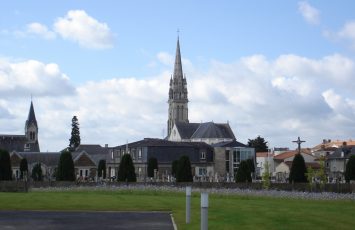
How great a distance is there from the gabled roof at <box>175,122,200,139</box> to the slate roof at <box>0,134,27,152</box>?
34569mm

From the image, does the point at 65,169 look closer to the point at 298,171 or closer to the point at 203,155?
the point at 298,171

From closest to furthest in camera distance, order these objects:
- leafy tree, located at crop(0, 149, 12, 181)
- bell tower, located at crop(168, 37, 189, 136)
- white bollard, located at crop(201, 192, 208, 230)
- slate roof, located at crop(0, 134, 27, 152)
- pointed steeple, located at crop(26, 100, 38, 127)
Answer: white bollard, located at crop(201, 192, 208, 230) → leafy tree, located at crop(0, 149, 12, 181) → slate roof, located at crop(0, 134, 27, 152) → pointed steeple, located at crop(26, 100, 38, 127) → bell tower, located at crop(168, 37, 189, 136)

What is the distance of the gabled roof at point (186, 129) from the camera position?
13788 centimetres

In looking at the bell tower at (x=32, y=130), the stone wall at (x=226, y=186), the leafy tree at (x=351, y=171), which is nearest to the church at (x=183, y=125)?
the bell tower at (x=32, y=130)

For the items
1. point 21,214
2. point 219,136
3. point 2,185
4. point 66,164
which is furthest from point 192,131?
point 21,214

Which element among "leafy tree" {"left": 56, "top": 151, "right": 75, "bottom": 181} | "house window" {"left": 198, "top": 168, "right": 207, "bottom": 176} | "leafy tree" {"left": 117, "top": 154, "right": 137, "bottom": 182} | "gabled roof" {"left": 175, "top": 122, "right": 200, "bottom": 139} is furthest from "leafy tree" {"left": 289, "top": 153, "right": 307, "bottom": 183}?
"gabled roof" {"left": 175, "top": 122, "right": 200, "bottom": 139}

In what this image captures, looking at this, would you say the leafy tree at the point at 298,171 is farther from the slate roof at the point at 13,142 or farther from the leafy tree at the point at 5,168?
Answer: the slate roof at the point at 13,142

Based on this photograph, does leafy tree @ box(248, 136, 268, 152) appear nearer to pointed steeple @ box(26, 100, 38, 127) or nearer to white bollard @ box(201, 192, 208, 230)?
pointed steeple @ box(26, 100, 38, 127)

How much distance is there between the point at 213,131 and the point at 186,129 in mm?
10369

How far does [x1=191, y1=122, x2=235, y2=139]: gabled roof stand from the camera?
130125mm

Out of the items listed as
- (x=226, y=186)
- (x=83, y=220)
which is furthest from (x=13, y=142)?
(x=83, y=220)

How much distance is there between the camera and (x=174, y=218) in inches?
972

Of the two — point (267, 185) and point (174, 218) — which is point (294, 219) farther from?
point (267, 185)

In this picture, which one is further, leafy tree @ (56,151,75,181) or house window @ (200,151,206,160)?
house window @ (200,151,206,160)
